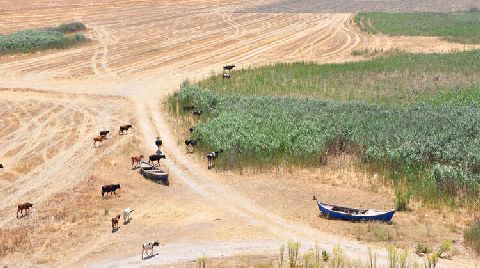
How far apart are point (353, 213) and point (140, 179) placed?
10302mm

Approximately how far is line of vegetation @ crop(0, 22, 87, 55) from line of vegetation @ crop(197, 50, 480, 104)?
70.9 ft

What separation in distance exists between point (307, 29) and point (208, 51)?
16.0 meters

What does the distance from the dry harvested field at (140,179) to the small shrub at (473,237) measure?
0.44 meters

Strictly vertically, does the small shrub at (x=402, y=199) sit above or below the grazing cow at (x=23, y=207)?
above

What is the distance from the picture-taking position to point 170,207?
24391 millimetres

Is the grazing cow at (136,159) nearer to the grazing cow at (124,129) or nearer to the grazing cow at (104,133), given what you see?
the grazing cow at (104,133)

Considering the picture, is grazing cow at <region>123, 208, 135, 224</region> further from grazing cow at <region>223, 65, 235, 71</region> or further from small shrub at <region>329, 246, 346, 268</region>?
grazing cow at <region>223, 65, 235, 71</region>

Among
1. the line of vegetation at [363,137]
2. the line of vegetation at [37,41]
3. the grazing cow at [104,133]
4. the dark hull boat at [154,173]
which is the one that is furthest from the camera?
the line of vegetation at [37,41]

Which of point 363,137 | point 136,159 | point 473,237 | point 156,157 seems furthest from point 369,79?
point 473,237

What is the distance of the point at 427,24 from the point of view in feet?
227

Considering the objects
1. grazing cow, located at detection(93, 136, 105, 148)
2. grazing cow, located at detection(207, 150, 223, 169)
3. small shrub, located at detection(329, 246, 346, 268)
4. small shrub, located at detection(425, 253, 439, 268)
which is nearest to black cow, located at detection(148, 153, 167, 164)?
grazing cow, located at detection(207, 150, 223, 169)

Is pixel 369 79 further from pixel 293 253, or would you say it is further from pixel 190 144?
pixel 293 253

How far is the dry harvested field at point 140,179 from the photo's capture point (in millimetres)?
21047

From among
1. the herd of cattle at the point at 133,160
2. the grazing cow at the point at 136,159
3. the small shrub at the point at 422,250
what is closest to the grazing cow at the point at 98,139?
the herd of cattle at the point at 133,160
